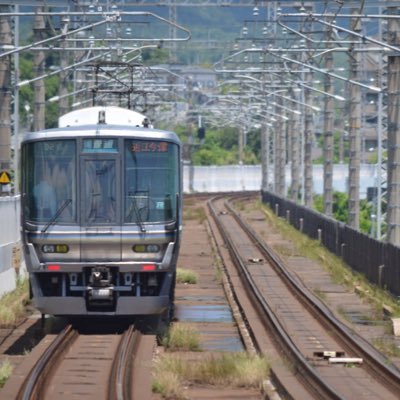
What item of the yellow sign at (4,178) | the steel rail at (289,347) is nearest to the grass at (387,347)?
the steel rail at (289,347)

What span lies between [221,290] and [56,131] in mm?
9879

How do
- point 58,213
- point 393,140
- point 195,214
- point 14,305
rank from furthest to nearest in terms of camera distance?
point 195,214 → point 393,140 → point 14,305 → point 58,213

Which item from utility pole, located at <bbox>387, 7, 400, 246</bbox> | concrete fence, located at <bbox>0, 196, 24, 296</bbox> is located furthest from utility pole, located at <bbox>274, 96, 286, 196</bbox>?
concrete fence, located at <bbox>0, 196, 24, 296</bbox>

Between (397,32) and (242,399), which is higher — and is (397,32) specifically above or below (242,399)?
above

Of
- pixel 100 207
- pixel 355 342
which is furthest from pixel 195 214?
pixel 355 342

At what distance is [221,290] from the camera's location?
2964 centimetres

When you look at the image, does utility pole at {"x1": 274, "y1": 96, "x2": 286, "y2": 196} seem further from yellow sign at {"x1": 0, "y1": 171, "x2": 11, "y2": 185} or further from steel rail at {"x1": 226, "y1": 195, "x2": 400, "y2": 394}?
yellow sign at {"x1": 0, "y1": 171, "x2": 11, "y2": 185}

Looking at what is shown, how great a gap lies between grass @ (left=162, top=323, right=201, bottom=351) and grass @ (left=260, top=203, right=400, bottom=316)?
17.9 feet

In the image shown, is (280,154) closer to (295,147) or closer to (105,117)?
(295,147)

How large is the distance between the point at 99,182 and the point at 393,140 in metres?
11.1

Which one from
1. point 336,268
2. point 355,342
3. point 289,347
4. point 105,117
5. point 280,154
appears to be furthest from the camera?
point 280,154

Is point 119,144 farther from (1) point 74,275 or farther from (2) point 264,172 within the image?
(2) point 264,172

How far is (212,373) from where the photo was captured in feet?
54.2

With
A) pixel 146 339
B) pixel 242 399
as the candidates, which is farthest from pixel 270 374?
pixel 146 339
